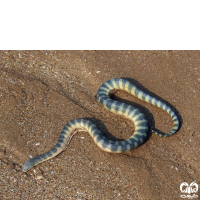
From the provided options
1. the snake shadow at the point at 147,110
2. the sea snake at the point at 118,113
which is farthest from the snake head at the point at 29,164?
the snake shadow at the point at 147,110

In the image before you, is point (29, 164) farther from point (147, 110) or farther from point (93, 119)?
point (147, 110)

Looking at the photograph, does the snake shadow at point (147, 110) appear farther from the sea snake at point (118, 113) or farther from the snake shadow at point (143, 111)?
the sea snake at point (118, 113)

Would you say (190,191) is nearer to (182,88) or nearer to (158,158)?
(158,158)

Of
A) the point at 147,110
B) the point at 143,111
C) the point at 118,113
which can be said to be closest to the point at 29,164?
the point at 118,113

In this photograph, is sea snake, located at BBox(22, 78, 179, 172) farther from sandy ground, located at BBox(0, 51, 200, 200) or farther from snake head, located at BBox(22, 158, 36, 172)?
sandy ground, located at BBox(0, 51, 200, 200)

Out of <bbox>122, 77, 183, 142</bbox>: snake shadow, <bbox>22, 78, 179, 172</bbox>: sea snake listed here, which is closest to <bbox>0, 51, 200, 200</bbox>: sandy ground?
<bbox>122, 77, 183, 142</bbox>: snake shadow
